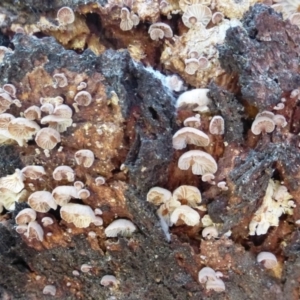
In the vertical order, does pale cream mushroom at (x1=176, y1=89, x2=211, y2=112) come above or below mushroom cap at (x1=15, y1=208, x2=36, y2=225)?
above

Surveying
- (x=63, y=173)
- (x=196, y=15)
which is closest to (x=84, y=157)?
(x=63, y=173)

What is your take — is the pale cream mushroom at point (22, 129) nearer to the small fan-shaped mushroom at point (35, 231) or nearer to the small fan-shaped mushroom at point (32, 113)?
the small fan-shaped mushroom at point (32, 113)

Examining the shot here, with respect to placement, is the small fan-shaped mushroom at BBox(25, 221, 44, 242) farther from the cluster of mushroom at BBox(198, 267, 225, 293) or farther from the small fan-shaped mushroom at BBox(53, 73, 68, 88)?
the cluster of mushroom at BBox(198, 267, 225, 293)

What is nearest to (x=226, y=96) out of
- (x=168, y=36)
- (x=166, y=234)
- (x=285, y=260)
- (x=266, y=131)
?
(x=266, y=131)

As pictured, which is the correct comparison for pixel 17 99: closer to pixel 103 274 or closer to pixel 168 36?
pixel 168 36

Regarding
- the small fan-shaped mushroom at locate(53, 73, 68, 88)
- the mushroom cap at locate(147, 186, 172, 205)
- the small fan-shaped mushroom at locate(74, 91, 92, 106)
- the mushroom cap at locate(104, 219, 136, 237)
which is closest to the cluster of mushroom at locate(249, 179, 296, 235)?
the mushroom cap at locate(147, 186, 172, 205)

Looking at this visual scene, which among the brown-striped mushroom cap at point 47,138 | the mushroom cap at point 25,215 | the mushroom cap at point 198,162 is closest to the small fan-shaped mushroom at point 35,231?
the mushroom cap at point 25,215
